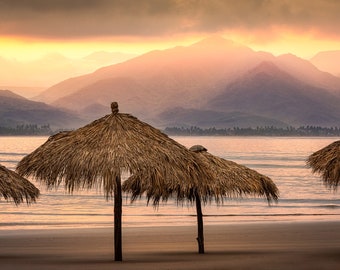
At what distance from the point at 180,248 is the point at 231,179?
3.34m

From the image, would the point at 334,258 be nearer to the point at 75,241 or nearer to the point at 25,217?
the point at 75,241

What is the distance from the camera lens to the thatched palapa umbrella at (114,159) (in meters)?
17.8

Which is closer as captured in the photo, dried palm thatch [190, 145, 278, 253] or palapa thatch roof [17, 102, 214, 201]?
palapa thatch roof [17, 102, 214, 201]

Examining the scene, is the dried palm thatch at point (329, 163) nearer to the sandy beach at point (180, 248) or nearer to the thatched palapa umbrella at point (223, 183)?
the thatched palapa umbrella at point (223, 183)

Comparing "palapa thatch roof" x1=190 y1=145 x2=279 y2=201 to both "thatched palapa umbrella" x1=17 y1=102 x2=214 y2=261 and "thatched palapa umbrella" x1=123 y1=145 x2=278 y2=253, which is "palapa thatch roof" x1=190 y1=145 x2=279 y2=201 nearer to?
"thatched palapa umbrella" x1=123 y1=145 x2=278 y2=253

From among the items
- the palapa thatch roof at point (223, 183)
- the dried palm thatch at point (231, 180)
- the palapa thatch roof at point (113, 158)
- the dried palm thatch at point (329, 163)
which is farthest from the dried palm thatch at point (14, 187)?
the dried palm thatch at point (329, 163)

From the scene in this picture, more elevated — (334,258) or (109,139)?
(109,139)

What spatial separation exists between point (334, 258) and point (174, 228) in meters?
10.6

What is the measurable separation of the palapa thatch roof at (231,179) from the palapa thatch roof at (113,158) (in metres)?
1.18

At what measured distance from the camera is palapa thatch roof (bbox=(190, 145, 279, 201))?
20.1 metres

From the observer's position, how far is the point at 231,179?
2025cm

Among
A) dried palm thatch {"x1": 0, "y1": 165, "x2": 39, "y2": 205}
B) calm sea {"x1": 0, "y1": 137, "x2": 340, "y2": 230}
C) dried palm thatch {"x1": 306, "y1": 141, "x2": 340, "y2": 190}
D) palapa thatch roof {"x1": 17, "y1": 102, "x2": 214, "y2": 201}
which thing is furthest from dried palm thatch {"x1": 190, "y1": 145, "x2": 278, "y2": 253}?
calm sea {"x1": 0, "y1": 137, "x2": 340, "y2": 230}

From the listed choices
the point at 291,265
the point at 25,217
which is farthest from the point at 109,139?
the point at 25,217

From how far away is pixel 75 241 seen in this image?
81.6ft
